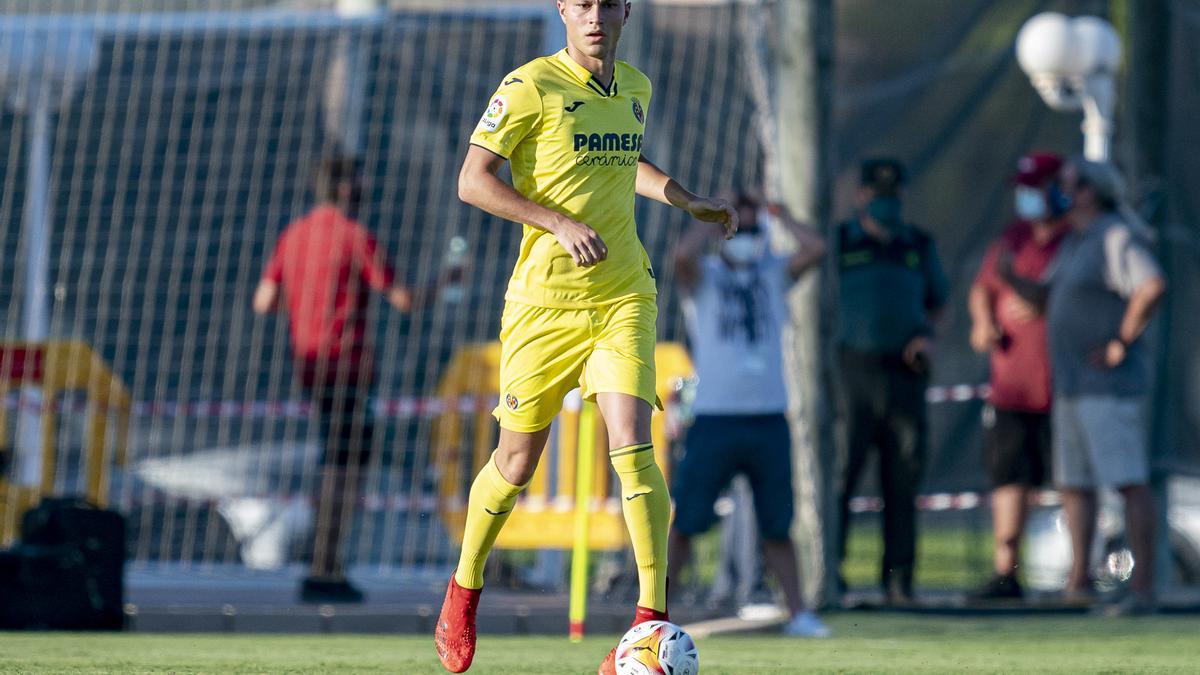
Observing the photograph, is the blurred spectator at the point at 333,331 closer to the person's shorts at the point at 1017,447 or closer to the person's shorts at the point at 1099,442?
the person's shorts at the point at 1017,447

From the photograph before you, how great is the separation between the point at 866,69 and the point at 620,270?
26.0ft

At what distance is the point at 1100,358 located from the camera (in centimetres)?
1113

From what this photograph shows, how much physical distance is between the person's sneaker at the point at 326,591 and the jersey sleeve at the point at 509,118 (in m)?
5.47

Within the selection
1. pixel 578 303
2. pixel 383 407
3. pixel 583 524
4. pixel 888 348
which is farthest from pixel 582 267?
pixel 383 407

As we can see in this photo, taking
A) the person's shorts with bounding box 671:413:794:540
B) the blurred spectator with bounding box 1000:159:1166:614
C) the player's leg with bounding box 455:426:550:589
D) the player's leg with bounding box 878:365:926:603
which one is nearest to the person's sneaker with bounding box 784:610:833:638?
the person's shorts with bounding box 671:413:794:540

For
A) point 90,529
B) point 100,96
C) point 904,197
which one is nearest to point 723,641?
point 90,529

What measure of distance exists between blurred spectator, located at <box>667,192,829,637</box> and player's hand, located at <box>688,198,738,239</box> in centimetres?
327

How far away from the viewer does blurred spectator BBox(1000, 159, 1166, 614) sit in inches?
433

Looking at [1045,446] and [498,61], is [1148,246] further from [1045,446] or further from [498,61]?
[498,61]

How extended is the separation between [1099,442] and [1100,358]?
437 millimetres

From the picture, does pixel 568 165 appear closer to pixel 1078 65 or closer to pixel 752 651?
pixel 752 651

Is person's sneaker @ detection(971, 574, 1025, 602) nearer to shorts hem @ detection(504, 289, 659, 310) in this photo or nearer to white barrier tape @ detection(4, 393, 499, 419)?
white barrier tape @ detection(4, 393, 499, 419)

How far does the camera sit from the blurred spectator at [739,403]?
32.0ft

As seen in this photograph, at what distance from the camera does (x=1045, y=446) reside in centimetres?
1199
